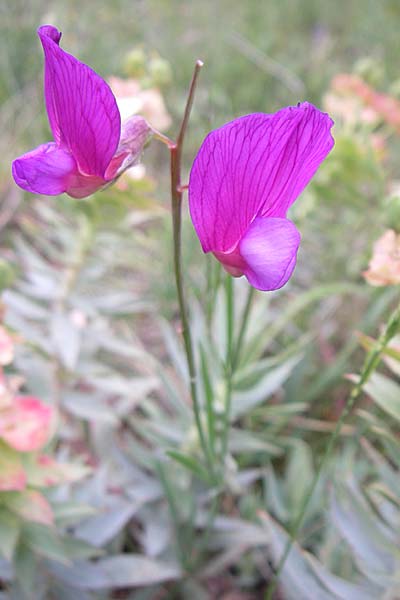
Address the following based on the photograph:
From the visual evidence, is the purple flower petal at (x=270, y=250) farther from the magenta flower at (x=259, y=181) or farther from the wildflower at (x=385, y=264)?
the wildflower at (x=385, y=264)

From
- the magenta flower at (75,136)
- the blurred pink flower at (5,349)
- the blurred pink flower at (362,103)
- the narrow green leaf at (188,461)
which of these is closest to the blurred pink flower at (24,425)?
the blurred pink flower at (5,349)

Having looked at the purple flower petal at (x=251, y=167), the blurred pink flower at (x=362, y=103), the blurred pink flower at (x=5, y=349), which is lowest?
the blurred pink flower at (x=5, y=349)

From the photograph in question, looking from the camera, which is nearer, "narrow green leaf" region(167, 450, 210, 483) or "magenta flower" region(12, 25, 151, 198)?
"magenta flower" region(12, 25, 151, 198)

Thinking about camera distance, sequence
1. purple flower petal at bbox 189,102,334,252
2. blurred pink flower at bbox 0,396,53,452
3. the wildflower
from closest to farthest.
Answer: purple flower petal at bbox 189,102,334,252 < the wildflower < blurred pink flower at bbox 0,396,53,452

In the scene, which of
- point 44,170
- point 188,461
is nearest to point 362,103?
point 188,461

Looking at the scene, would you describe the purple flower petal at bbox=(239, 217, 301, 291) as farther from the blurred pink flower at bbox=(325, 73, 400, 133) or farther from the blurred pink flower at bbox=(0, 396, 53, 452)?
the blurred pink flower at bbox=(325, 73, 400, 133)

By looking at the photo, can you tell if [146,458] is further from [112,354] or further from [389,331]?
[389,331]

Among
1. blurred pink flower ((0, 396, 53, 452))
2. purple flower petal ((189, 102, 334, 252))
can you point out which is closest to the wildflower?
purple flower petal ((189, 102, 334, 252))
